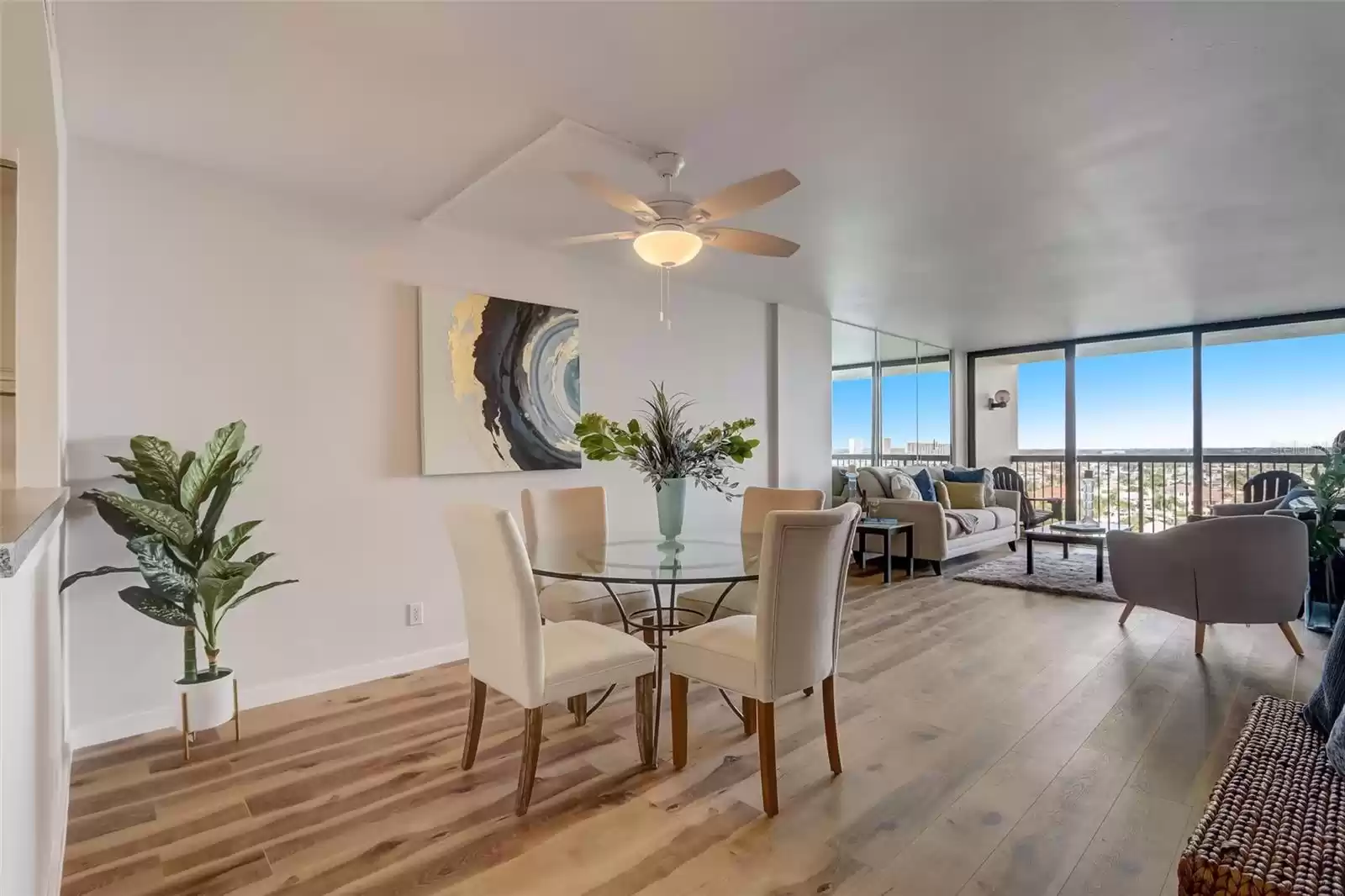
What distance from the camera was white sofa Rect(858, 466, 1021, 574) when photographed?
5.83 m

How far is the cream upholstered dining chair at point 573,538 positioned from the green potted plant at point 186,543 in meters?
1.14

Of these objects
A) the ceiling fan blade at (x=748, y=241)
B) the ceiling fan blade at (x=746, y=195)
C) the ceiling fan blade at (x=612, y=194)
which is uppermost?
the ceiling fan blade at (x=612, y=194)

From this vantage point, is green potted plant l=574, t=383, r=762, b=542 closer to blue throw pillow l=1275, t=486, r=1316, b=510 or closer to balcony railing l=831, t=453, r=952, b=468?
blue throw pillow l=1275, t=486, r=1316, b=510

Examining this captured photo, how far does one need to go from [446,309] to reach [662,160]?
1.53 meters

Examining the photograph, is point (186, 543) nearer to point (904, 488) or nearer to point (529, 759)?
point (529, 759)

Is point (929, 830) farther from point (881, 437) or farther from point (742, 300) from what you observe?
point (881, 437)

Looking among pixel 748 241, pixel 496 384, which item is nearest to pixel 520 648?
pixel 748 241

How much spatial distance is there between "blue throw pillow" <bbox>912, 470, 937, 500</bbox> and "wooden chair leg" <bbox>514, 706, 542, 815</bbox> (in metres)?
5.12

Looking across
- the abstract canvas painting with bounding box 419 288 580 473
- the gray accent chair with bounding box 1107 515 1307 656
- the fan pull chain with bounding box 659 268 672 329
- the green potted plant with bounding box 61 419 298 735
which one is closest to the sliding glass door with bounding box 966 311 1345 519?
the gray accent chair with bounding box 1107 515 1307 656

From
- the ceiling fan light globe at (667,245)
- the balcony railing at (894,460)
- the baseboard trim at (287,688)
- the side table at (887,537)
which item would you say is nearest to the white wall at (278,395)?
the baseboard trim at (287,688)

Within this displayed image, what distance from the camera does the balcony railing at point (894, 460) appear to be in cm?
745

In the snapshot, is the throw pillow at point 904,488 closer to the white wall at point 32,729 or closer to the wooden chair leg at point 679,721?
the wooden chair leg at point 679,721

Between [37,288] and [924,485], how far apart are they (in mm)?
6326

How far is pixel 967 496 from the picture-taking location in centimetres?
683
